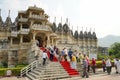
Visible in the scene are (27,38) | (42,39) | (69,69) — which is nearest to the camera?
(69,69)

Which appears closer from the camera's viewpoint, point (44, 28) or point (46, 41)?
point (44, 28)

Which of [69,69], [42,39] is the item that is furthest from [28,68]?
[42,39]

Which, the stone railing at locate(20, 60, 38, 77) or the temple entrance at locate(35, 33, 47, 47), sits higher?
the temple entrance at locate(35, 33, 47, 47)

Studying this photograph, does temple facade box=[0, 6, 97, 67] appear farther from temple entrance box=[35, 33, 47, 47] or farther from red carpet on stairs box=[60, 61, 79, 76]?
red carpet on stairs box=[60, 61, 79, 76]

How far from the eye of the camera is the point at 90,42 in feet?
207

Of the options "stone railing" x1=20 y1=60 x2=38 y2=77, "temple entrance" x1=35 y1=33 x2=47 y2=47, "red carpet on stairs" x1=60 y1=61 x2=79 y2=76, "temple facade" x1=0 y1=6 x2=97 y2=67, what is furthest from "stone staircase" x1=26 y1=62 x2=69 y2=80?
"temple entrance" x1=35 y1=33 x2=47 y2=47

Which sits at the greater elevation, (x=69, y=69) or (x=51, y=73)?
(x=69, y=69)

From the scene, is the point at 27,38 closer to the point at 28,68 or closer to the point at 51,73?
the point at 28,68

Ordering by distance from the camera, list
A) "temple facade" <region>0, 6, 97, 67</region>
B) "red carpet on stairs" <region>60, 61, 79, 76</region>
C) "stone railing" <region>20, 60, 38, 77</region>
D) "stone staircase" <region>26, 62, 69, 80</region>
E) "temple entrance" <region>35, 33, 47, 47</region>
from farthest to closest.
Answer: "temple entrance" <region>35, 33, 47, 47</region>
"temple facade" <region>0, 6, 97, 67</region>
"stone railing" <region>20, 60, 38, 77</region>
"red carpet on stairs" <region>60, 61, 79, 76</region>
"stone staircase" <region>26, 62, 69, 80</region>

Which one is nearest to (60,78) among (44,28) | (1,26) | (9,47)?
(44,28)

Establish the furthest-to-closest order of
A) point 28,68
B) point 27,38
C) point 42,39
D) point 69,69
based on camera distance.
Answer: point 27,38 → point 42,39 → point 28,68 → point 69,69

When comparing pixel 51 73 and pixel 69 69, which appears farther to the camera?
pixel 69 69

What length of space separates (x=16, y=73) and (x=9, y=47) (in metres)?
11.6

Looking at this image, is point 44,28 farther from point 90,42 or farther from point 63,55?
point 90,42
